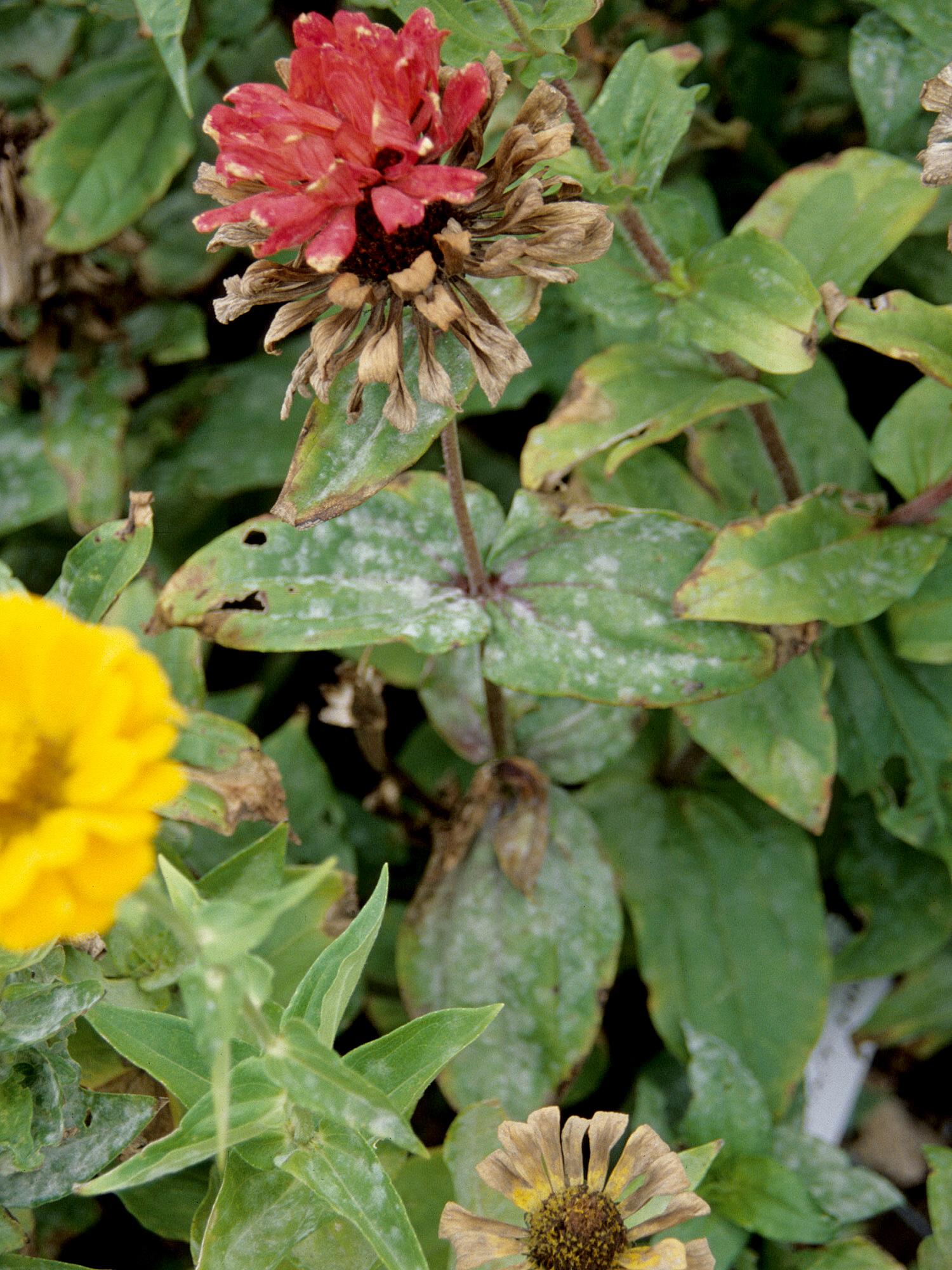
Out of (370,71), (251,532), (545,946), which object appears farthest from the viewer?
(545,946)

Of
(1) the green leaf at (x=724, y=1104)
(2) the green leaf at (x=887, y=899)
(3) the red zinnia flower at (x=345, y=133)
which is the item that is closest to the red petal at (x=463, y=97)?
(3) the red zinnia flower at (x=345, y=133)

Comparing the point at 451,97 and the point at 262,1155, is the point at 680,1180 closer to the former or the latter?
the point at 262,1155

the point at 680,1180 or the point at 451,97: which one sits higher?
the point at 451,97

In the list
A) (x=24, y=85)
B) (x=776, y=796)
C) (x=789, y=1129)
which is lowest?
(x=789, y=1129)

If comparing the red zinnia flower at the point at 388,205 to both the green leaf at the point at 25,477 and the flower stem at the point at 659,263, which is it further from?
the green leaf at the point at 25,477

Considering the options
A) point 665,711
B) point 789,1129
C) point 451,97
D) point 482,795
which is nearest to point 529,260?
point 451,97

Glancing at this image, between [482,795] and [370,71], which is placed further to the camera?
[482,795]
